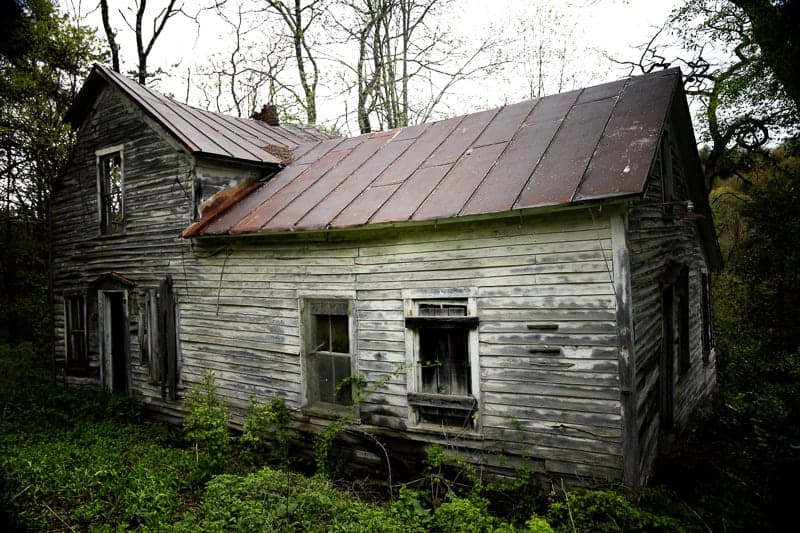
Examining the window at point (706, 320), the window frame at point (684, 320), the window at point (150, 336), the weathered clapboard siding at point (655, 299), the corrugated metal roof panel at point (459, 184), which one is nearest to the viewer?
the weathered clapboard siding at point (655, 299)

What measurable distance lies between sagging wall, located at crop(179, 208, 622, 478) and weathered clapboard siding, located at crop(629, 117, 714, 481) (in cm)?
58

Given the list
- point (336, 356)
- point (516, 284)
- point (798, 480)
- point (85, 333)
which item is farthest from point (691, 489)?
point (85, 333)

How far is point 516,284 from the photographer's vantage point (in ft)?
18.2

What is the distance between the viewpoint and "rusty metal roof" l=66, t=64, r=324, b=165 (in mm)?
8516

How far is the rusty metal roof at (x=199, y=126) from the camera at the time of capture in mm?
8516

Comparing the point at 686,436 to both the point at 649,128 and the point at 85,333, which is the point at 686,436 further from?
the point at 85,333

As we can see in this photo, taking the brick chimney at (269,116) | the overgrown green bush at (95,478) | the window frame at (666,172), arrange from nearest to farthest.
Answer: the overgrown green bush at (95,478)
the window frame at (666,172)
the brick chimney at (269,116)

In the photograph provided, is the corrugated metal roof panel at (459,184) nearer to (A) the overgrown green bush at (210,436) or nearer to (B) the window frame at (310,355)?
(B) the window frame at (310,355)

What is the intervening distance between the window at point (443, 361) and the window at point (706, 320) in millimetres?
7297

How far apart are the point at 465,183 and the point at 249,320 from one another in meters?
4.20

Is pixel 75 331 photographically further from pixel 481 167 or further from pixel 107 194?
pixel 481 167

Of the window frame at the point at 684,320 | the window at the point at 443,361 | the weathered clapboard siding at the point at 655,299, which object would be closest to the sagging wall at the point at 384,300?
the window at the point at 443,361

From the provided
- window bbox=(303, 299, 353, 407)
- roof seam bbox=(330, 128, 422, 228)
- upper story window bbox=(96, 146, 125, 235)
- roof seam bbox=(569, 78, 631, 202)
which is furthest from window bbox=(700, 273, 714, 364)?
upper story window bbox=(96, 146, 125, 235)

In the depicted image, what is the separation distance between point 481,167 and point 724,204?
1494 centimetres
